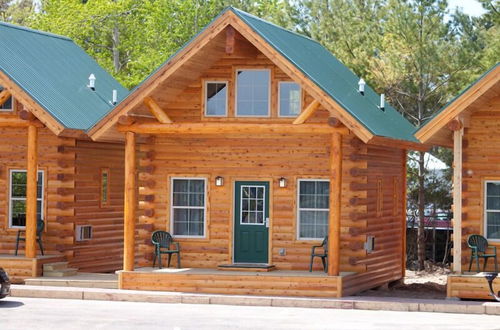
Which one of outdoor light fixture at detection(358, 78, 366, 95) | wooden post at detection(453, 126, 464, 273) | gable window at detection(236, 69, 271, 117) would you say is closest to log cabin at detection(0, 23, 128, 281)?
gable window at detection(236, 69, 271, 117)

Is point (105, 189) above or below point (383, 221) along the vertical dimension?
above

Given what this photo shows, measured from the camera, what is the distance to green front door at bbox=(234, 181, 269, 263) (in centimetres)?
2764

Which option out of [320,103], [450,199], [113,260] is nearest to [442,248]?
[450,199]

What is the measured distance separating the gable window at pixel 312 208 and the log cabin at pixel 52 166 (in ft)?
19.0

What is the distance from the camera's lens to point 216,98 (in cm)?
2784

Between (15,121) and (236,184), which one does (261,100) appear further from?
(15,121)

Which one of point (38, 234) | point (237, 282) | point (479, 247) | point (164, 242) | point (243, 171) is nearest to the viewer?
point (237, 282)

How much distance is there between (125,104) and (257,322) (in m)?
7.27

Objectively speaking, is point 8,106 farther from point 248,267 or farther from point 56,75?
point 248,267

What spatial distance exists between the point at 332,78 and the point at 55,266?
861 cm

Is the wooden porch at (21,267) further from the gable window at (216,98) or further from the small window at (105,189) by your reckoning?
the gable window at (216,98)

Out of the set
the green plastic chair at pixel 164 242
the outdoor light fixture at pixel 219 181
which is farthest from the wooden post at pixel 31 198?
the outdoor light fixture at pixel 219 181

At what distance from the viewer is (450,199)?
39.7m

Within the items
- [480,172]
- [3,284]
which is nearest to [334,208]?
[480,172]
